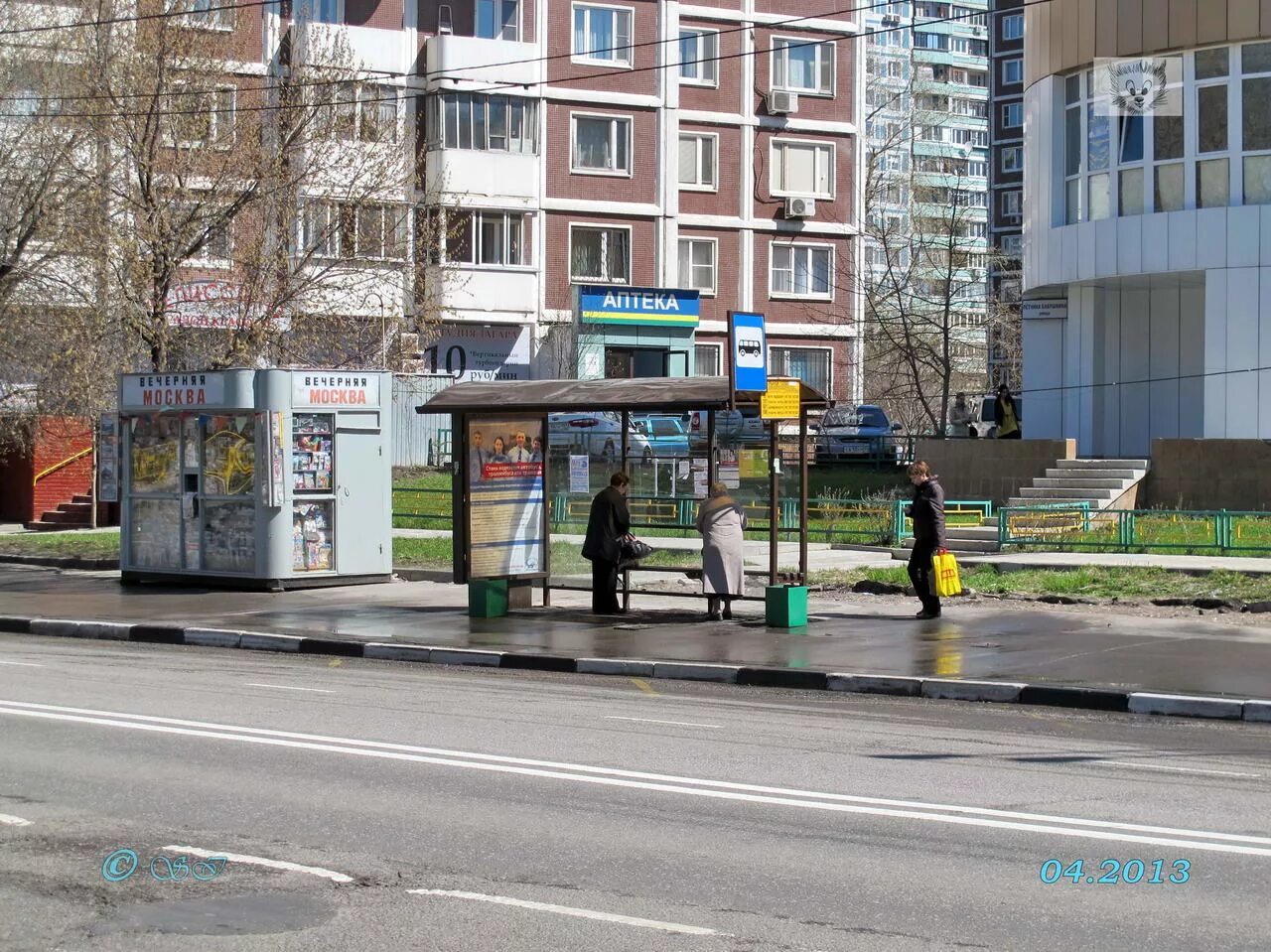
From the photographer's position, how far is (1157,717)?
12078mm

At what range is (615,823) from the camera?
798 centimetres

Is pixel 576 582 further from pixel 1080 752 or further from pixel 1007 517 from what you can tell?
pixel 1080 752

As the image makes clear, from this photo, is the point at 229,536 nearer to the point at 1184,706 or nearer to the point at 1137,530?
the point at 1137,530

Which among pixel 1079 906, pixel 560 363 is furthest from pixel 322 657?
pixel 560 363

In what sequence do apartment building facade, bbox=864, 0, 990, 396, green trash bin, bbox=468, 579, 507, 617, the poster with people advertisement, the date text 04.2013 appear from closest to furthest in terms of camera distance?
the date text 04.2013 → green trash bin, bbox=468, 579, 507, 617 → the poster with people advertisement → apartment building facade, bbox=864, 0, 990, 396

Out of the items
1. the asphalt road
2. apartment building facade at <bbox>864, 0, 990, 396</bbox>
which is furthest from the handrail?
apartment building facade at <bbox>864, 0, 990, 396</bbox>

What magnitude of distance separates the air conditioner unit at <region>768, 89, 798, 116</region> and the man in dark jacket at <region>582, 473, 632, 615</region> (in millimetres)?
37533

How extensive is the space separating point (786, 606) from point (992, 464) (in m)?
13.6

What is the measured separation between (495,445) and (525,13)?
3401 centimetres

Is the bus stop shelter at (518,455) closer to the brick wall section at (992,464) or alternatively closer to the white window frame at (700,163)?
the brick wall section at (992,464)

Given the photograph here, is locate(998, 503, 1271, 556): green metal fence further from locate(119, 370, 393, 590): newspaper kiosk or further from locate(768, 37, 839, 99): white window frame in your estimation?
locate(768, 37, 839, 99): white window frame

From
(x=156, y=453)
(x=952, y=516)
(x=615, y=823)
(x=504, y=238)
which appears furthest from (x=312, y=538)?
(x=504, y=238)

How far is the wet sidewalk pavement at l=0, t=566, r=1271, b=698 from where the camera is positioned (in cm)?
1388

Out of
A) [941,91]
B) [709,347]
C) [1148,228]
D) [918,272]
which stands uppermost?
[941,91]
